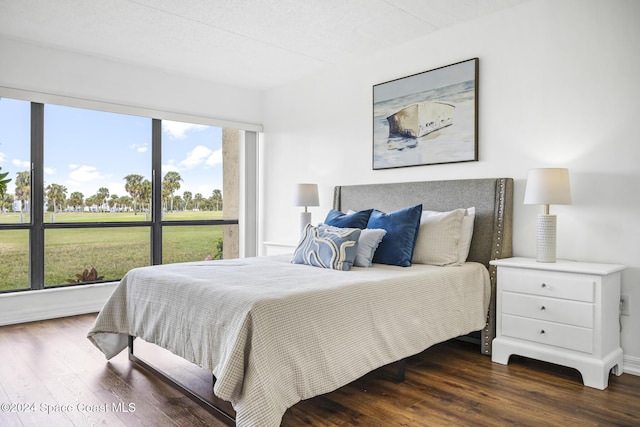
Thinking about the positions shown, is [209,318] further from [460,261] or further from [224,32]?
[224,32]

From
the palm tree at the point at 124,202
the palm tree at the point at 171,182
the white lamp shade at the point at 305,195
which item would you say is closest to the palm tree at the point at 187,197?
the palm tree at the point at 171,182

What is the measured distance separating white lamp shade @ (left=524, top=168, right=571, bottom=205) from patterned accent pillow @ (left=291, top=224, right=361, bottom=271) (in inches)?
45.7

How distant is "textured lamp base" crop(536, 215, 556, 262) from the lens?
278cm

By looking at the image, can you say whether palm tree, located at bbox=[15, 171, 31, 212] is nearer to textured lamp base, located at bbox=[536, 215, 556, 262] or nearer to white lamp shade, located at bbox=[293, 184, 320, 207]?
Answer: white lamp shade, located at bbox=[293, 184, 320, 207]

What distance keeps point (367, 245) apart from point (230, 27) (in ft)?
6.99

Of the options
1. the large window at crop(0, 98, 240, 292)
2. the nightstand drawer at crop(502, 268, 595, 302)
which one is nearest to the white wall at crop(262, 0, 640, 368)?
the nightstand drawer at crop(502, 268, 595, 302)

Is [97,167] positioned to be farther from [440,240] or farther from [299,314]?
[299,314]

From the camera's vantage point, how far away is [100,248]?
6012 mm

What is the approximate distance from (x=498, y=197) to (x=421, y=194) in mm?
643

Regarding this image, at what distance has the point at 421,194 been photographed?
143 inches

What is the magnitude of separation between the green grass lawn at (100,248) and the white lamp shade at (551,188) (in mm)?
3843

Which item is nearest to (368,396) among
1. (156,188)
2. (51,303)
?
(51,303)

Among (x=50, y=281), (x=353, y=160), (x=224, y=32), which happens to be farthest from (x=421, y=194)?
(x=50, y=281)

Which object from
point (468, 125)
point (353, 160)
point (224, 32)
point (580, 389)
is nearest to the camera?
point (580, 389)
